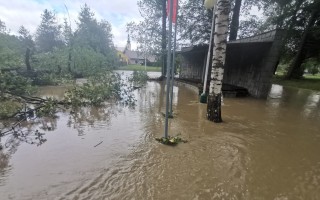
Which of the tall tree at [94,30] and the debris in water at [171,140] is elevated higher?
the tall tree at [94,30]

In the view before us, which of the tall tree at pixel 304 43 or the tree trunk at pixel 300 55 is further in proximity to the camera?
the tree trunk at pixel 300 55

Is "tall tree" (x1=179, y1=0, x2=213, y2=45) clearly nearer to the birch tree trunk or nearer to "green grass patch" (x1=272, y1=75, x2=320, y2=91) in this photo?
"green grass patch" (x1=272, y1=75, x2=320, y2=91)

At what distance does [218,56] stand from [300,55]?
69.8 ft

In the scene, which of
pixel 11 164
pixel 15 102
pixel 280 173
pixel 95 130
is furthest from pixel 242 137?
pixel 15 102

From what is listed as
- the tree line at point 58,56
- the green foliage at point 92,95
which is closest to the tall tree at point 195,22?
the tree line at point 58,56

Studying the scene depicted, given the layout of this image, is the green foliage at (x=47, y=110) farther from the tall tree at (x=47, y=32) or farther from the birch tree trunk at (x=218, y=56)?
the tall tree at (x=47, y=32)

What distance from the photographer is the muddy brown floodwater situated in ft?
9.70

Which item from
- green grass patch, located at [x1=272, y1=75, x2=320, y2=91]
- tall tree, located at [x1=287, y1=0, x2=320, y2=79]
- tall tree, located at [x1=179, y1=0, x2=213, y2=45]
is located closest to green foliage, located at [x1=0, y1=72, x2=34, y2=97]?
tall tree, located at [x1=179, y1=0, x2=213, y2=45]

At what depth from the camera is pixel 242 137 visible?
5.20m

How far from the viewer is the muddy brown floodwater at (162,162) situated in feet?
9.70

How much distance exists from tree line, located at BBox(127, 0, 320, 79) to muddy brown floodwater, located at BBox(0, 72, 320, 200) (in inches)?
553

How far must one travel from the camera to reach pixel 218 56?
631cm

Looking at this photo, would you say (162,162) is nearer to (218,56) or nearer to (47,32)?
(218,56)

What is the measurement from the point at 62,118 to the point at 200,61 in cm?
1524
